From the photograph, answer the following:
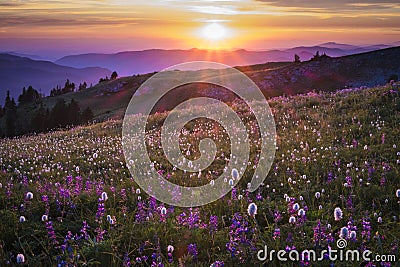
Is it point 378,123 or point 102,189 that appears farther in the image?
point 378,123

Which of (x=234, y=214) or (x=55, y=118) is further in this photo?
(x=55, y=118)

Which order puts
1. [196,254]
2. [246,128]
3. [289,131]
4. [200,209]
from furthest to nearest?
[246,128] < [289,131] < [200,209] < [196,254]

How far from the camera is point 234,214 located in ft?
18.7

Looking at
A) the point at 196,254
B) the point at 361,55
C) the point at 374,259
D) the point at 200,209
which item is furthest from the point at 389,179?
the point at 361,55

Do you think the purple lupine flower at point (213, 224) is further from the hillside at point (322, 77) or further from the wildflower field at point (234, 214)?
the hillside at point (322, 77)

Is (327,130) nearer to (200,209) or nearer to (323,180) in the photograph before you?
(323,180)

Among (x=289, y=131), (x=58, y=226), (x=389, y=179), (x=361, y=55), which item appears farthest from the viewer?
(x=361, y=55)

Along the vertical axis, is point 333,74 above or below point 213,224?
above

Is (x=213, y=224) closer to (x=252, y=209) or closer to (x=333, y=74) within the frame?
(x=252, y=209)

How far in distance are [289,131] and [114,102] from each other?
299 feet

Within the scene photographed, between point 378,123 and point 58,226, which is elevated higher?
point 378,123

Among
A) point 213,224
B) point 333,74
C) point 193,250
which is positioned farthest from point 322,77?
point 193,250

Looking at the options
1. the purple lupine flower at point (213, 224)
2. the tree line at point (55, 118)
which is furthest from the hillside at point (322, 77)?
the purple lupine flower at point (213, 224)

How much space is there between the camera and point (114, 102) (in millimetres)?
98750
